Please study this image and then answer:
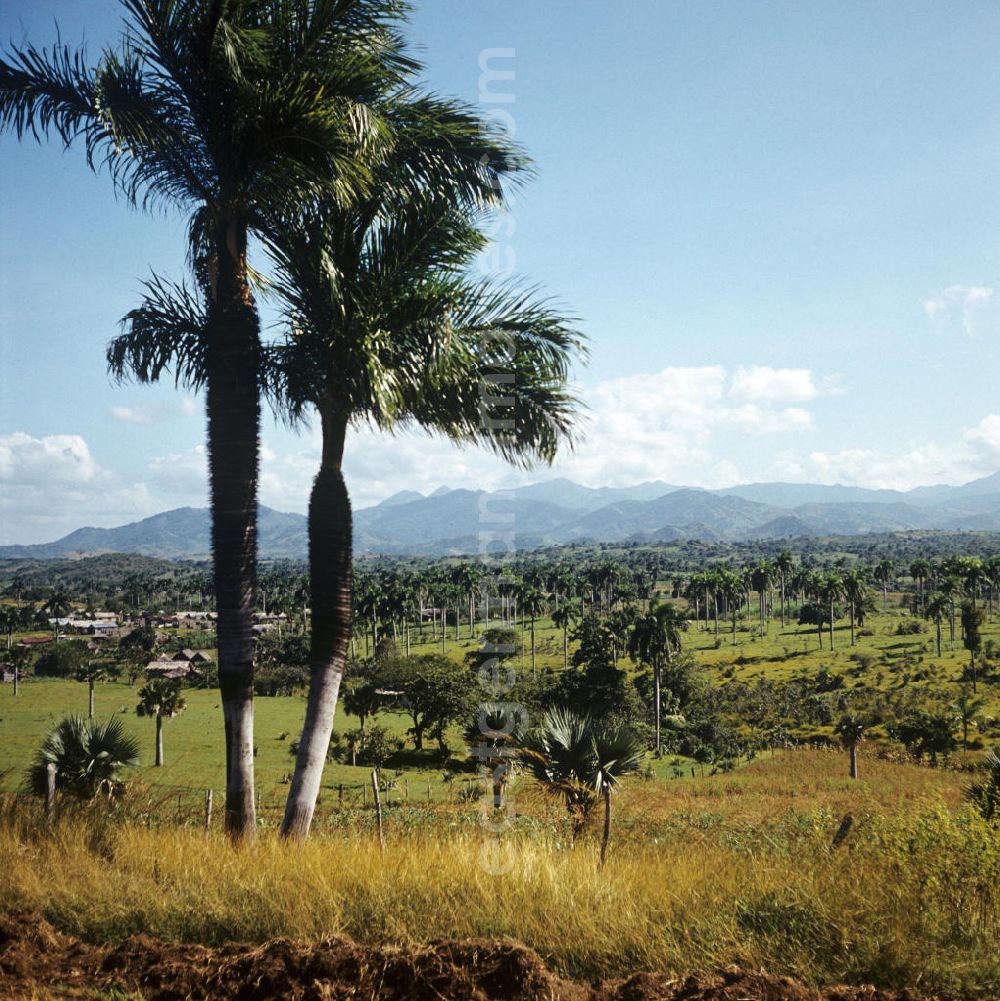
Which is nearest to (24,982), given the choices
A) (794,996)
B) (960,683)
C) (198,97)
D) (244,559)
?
(244,559)

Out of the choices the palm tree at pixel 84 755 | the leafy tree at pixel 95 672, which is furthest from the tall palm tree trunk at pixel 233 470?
the leafy tree at pixel 95 672

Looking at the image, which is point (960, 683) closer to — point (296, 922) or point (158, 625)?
point (296, 922)

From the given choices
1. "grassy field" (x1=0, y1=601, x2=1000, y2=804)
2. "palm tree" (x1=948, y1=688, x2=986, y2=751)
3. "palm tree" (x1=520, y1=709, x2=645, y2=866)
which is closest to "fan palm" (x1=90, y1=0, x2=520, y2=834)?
"palm tree" (x1=520, y1=709, x2=645, y2=866)

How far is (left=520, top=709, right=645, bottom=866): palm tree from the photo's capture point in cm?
906

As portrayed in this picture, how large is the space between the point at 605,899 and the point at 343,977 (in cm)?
169

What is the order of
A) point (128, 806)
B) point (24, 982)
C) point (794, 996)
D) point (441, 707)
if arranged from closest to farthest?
point (794, 996)
point (24, 982)
point (128, 806)
point (441, 707)

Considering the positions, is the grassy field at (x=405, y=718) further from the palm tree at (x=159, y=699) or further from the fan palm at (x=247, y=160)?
the fan palm at (x=247, y=160)

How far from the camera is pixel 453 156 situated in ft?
23.7

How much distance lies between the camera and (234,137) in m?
6.23

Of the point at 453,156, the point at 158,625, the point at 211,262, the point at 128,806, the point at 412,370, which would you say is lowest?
the point at 158,625

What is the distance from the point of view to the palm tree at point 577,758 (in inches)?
357

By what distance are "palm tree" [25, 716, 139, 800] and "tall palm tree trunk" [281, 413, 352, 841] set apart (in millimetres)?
7808

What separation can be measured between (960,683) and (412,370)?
66619 mm

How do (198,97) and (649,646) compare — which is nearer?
(198,97)
